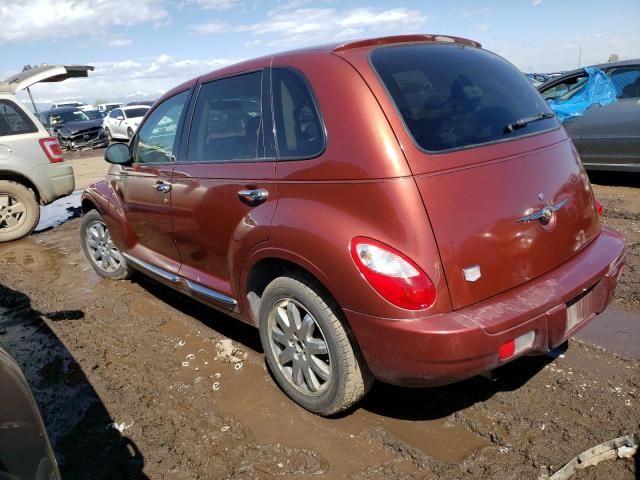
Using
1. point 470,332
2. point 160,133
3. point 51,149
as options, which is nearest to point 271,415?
point 470,332

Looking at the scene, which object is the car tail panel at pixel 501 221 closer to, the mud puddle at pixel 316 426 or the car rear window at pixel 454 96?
the car rear window at pixel 454 96

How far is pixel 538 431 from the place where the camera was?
2.41 meters

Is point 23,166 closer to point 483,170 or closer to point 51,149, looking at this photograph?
point 51,149

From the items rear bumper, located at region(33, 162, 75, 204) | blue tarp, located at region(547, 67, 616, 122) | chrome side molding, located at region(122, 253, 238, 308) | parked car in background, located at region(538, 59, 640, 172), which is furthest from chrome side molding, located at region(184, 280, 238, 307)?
parked car in background, located at region(538, 59, 640, 172)

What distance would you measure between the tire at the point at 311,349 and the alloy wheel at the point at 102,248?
2.62m

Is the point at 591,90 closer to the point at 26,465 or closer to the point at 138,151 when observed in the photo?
the point at 138,151

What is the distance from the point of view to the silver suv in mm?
6824

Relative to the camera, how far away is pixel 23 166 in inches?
274

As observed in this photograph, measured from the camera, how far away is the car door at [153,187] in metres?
3.57

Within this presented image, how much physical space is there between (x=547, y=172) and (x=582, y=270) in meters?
0.50

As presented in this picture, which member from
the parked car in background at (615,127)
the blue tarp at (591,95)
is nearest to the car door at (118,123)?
the blue tarp at (591,95)

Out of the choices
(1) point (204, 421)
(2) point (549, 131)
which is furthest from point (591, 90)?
(1) point (204, 421)

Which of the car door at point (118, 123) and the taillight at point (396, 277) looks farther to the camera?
the car door at point (118, 123)

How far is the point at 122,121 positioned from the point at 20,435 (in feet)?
71.9
